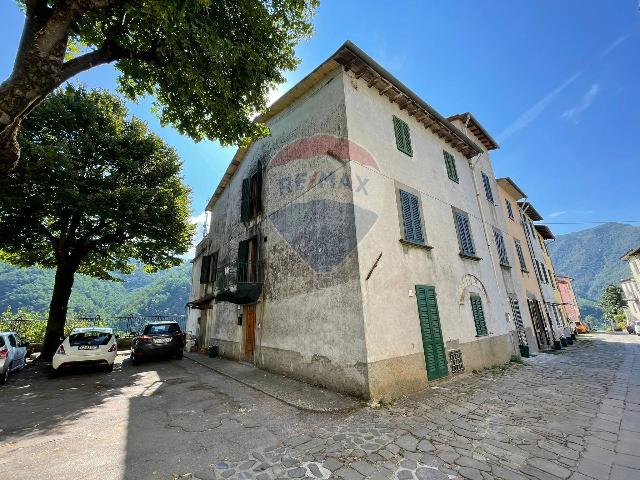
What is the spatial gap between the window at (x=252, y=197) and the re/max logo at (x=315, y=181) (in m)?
1.52

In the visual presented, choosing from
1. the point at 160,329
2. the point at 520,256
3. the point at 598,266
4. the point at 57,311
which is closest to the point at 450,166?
the point at 520,256

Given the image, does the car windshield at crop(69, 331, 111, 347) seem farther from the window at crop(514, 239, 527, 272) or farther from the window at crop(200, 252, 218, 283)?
the window at crop(514, 239, 527, 272)

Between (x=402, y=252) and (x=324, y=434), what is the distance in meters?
4.90

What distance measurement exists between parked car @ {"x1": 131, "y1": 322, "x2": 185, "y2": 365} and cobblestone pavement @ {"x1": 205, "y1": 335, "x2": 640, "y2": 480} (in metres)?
9.51

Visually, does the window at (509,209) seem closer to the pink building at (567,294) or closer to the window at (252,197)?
the window at (252,197)

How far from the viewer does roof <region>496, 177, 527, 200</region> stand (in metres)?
16.6

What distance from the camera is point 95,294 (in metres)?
73.8

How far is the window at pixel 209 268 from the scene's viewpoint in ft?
49.0

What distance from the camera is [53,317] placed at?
39.5ft

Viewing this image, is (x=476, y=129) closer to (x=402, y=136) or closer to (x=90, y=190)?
(x=402, y=136)

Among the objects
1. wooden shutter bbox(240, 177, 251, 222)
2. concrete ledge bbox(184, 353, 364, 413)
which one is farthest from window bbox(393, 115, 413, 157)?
concrete ledge bbox(184, 353, 364, 413)

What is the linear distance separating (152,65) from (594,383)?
45.1 feet

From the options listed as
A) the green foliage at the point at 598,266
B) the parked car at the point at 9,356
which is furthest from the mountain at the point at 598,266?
the parked car at the point at 9,356

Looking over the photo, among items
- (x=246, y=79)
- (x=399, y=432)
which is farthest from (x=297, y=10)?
(x=399, y=432)
